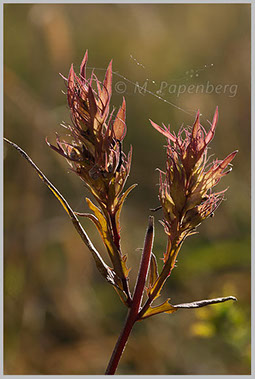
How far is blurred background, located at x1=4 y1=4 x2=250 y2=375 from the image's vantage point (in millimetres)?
2080

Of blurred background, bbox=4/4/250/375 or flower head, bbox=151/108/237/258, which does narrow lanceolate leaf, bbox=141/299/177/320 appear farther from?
blurred background, bbox=4/4/250/375

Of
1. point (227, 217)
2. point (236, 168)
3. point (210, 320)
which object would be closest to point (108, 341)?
point (210, 320)

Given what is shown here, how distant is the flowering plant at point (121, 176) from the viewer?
643mm

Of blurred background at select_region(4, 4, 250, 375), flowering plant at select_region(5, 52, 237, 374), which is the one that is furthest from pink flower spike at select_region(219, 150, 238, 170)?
blurred background at select_region(4, 4, 250, 375)

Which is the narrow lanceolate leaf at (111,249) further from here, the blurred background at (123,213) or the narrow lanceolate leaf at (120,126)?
the blurred background at (123,213)

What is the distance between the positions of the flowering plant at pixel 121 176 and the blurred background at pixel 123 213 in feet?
3.65

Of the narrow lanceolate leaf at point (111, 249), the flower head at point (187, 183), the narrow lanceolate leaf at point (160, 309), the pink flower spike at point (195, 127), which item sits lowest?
the narrow lanceolate leaf at point (160, 309)

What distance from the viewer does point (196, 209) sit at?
2.24ft

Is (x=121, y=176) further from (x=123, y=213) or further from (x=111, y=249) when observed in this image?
(x=123, y=213)

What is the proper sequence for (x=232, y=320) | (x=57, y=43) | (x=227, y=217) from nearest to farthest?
(x=232, y=320) → (x=57, y=43) → (x=227, y=217)

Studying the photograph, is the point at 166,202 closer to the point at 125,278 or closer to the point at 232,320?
the point at 125,278

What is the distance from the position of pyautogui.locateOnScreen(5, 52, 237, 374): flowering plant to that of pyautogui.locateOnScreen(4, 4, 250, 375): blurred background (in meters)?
1.11

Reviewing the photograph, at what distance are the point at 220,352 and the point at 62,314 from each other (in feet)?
2.35

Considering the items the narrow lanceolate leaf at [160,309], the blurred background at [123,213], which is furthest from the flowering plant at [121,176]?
the blurred background at [123,213]
